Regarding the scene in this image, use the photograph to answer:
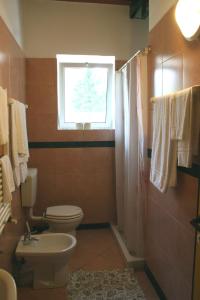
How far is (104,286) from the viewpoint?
207cm

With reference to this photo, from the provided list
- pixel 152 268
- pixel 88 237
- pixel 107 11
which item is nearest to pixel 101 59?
pixel 107 11

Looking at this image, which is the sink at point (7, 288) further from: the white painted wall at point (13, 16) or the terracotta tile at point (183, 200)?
the white painted wall at point (13, 16)

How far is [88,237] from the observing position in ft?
9.75

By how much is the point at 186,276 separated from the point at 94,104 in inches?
86.3

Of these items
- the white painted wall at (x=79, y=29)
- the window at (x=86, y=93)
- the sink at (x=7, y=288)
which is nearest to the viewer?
the sink at (x=7, y=288)

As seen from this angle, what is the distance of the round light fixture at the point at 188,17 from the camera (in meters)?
1.30

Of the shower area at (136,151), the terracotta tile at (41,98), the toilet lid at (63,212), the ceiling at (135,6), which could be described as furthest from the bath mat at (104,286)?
the ceiling at (135,6)

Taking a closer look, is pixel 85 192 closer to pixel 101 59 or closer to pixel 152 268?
→ pixel 152 268

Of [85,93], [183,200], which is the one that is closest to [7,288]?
[183,200]

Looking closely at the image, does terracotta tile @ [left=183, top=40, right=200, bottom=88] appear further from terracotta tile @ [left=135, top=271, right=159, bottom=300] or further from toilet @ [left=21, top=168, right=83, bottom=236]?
toilet @ [left=21, top=168, right=83, bottom=236]

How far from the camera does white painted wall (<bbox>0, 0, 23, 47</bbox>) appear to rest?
1924 mm

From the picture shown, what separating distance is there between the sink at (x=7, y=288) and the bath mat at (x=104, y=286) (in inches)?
43.0

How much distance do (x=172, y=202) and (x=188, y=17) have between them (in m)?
1.11

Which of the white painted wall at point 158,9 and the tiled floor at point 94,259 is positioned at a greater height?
the white painted wall at point 158,9
